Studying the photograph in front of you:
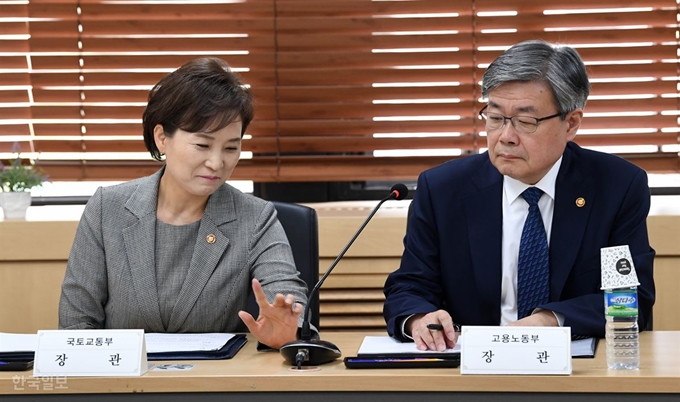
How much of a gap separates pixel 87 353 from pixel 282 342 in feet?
1.34

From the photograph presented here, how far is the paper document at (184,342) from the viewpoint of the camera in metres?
1.83

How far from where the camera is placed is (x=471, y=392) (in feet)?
5.16

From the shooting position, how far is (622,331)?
5.41 ft

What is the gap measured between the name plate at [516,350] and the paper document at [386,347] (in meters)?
0.07

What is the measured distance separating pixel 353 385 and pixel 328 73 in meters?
1.84

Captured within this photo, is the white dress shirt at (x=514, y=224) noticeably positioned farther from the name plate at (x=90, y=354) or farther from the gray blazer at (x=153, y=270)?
the name plate at (x=90, y=354)

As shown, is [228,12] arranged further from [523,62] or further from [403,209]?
[523,62]

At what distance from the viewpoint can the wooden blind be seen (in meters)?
3.19

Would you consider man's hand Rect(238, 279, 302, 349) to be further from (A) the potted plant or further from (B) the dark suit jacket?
(A) the potted plant

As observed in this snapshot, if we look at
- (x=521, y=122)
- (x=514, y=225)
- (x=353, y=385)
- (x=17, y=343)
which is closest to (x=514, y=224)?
(x=514, y=225)

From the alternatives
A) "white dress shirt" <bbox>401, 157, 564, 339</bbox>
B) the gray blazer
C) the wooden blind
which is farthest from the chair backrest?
the wooden blind

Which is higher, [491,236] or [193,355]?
[491,236]

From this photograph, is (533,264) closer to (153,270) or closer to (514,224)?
(514,224)

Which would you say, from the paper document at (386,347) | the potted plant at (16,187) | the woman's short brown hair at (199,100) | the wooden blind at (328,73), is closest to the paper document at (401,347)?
the paper document at (386,347)
